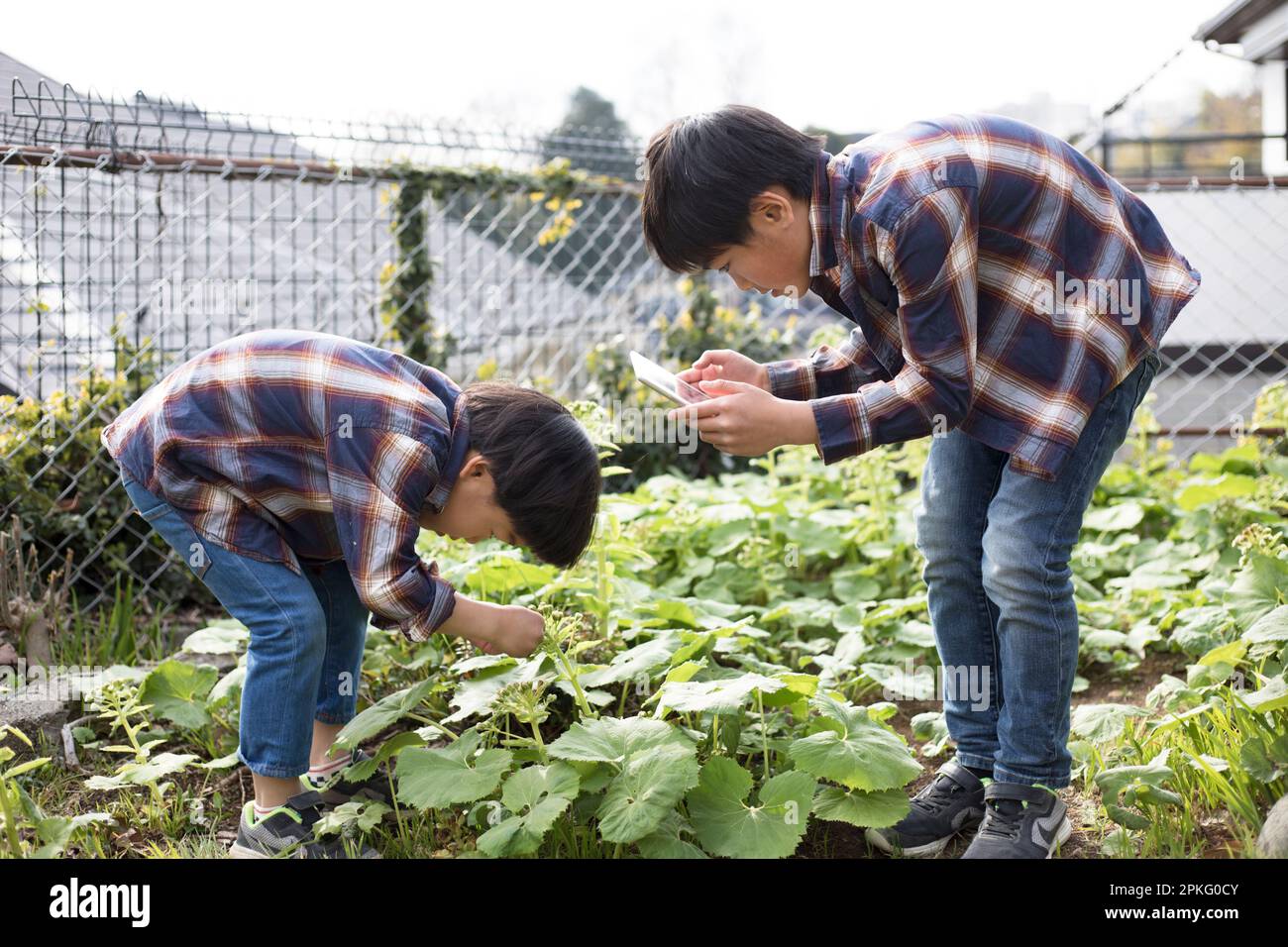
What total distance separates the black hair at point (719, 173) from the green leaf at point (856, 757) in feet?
2.53

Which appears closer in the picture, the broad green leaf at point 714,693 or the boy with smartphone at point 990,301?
the boy with smartphone at point 990,301

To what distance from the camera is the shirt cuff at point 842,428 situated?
166 centimetres

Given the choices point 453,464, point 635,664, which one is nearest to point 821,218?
point 453,464

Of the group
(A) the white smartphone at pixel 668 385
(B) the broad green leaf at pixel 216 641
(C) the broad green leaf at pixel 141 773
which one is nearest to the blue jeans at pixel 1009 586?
(A) the white smartphone at pixel 668 385

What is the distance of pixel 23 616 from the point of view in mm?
2627

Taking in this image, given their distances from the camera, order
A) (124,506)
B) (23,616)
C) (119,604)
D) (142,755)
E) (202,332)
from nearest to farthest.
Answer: (142,755) < (23,616) < (119,604) < (124,506) < (202,332)

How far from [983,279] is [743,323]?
326cm

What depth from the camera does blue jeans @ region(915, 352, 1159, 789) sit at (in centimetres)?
170

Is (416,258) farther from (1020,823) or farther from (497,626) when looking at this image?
(1020,823)

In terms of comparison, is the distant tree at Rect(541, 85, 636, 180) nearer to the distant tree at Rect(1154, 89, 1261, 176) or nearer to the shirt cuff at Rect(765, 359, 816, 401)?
the shirt cuff at Rect(765, 359, 816, 401)

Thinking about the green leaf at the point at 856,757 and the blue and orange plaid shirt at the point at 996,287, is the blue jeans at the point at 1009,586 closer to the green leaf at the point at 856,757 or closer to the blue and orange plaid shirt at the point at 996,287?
the blue and orange plaid shirt at the point at 996,287
